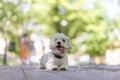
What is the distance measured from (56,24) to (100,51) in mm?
3613

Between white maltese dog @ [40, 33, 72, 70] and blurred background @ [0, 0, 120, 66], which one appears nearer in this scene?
white maltese dog @ [40, 33, 72, 70]

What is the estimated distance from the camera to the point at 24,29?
63.0 feet

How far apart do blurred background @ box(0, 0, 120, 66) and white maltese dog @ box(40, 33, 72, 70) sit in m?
12.3

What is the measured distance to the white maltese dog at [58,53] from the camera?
140 inches

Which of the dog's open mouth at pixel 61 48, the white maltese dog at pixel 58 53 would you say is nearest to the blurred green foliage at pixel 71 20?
the white maltese dog at pixel 58 53

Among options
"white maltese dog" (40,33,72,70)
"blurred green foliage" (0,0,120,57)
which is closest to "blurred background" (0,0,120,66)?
"blurred green foliage" (0,0,120,57)

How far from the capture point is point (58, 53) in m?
3.70

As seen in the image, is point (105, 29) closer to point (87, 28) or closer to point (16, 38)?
point (87, 28)

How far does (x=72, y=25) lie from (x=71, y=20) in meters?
0.26

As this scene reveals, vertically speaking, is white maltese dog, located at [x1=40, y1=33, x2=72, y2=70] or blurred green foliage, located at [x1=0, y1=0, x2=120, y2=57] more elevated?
blurred green foliage, located at [x1=0, y1=0, x2=120, y2=57]

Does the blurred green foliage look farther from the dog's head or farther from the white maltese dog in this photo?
the dog's head

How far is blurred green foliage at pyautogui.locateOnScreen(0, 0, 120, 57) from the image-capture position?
18.0m

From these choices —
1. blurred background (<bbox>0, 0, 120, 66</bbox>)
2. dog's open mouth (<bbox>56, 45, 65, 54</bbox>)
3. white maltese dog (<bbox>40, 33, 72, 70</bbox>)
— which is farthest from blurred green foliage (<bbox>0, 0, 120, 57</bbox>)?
dog's open mouth (<bbox>56, 45, 65, 54</bbox>)

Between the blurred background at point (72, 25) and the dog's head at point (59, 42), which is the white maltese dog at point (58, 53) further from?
the blurred background at point (72, 25)
